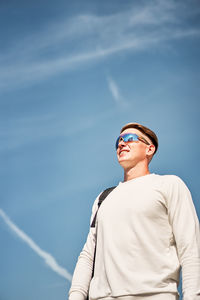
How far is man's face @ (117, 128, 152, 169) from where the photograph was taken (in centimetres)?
603

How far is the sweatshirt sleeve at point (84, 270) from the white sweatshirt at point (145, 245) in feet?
0.04

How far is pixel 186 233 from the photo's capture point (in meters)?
→ 4.93

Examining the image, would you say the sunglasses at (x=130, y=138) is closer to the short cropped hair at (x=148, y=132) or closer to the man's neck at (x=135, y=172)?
the short cropped hair at (x=148, y=132)

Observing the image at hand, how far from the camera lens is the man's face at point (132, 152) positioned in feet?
19.8

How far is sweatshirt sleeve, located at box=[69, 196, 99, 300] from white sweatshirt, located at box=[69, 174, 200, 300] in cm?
1

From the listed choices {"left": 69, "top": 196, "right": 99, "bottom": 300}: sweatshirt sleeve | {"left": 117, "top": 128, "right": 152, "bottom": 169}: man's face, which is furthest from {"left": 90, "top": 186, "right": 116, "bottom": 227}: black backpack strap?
{"left": 117, "top": 128, "right": 152, "bottom": 169}: man's face

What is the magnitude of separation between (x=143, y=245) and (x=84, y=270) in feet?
3.40

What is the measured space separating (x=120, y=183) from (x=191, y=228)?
138cm

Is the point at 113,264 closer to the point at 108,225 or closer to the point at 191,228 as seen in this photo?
the point at 108,225

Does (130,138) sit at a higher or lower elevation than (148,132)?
lower

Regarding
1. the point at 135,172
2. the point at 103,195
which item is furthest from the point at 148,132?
the point at 103,195

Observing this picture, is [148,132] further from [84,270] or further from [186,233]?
[84,270]

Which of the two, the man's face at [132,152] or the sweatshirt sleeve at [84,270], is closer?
the sweatshirt sleeve at [84,270]

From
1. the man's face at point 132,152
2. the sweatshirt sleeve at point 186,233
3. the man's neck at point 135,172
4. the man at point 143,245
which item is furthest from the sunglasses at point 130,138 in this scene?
the sweatshirt sleeve at point 186,233
